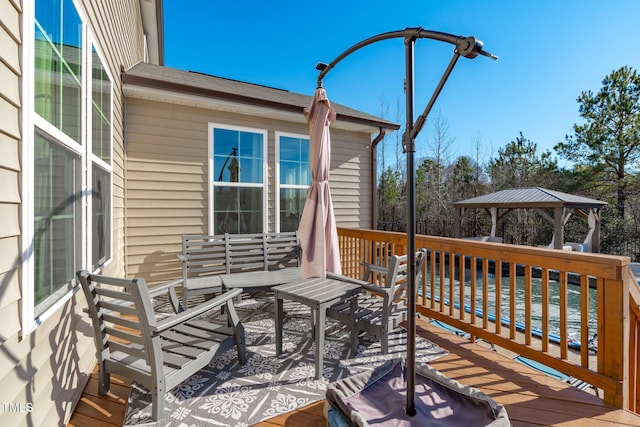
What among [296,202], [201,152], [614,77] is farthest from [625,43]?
[201,152]

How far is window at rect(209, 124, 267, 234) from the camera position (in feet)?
16.2

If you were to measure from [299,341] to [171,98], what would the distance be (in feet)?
12.3

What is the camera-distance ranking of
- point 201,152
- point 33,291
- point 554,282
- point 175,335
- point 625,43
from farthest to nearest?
point 625,43 → point 554,282 → point 201,152 → point 175,335 → point 33,291

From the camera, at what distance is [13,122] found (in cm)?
133

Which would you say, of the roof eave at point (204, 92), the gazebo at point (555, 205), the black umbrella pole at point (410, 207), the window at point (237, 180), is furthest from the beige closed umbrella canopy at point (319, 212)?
the gazebo at point (555, 205)

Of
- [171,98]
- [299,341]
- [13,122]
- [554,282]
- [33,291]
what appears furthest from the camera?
[554,282]

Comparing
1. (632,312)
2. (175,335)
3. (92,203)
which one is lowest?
(175,335)

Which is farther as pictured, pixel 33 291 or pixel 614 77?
pixel 614 77

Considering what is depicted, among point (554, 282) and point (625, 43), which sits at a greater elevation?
point (625, 43)

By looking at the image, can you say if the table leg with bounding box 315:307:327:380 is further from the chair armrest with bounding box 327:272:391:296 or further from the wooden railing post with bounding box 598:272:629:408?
the wooden railing post with bounding box 598:272:629:408

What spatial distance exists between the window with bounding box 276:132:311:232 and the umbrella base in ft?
12.1

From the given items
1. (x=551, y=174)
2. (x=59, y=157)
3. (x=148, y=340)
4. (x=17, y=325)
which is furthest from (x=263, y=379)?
(x=551, y=174)

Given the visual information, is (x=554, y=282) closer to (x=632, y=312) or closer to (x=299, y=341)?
(x=632, y=312)

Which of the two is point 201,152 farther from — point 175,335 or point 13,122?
point 13,122
